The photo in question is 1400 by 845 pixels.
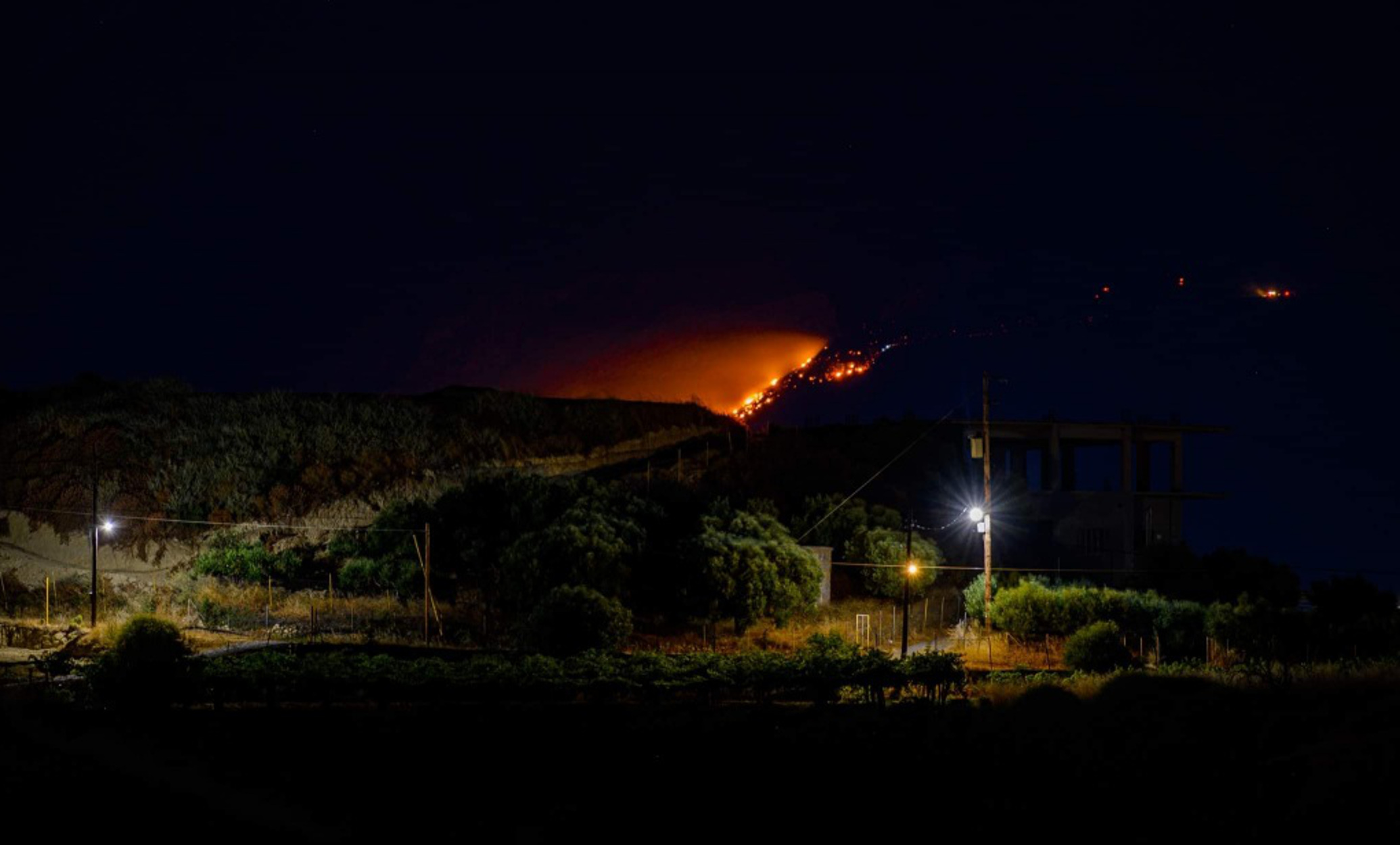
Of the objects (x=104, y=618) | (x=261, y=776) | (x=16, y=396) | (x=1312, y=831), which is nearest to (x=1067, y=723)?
(x=1312, y=831)

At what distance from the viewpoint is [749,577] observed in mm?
28859

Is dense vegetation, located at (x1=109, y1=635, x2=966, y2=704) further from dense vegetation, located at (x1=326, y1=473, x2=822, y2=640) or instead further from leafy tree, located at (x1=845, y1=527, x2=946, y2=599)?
leafy tree, located at (x1=845, y1=527, x2=946, y2=599)

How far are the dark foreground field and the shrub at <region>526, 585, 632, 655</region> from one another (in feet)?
26.4

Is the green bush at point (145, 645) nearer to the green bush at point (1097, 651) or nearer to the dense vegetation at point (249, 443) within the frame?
the green bush at point (1097, 651)

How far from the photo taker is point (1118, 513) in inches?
1871

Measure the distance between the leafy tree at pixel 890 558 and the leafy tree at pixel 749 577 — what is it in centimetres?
399

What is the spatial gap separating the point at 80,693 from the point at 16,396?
129 ft

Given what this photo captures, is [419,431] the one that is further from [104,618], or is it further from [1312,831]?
[1312,831]

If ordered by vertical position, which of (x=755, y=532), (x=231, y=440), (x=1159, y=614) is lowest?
(x=1159, y=614)

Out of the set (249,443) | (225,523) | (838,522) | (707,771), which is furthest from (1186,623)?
(249,443)

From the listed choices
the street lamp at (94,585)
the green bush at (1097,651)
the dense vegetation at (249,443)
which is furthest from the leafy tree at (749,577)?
the dense vegetation at (249,443)

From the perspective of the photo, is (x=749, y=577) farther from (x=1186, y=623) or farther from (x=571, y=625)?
(x=1186, y=623)

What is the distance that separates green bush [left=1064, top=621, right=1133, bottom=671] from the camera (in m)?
25.1

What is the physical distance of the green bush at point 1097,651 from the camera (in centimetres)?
2509
